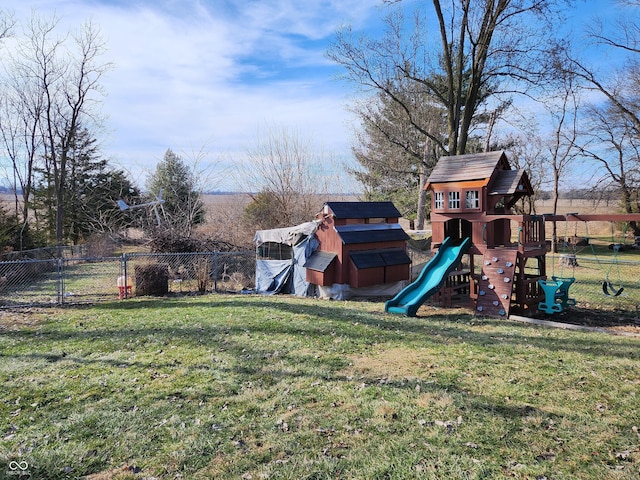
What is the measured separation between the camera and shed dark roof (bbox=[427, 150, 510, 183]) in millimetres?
10133

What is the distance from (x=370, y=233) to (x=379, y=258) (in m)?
0.84

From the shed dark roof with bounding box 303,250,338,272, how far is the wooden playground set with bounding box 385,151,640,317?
2775mm

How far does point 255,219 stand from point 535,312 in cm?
1437

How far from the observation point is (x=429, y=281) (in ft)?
33.9

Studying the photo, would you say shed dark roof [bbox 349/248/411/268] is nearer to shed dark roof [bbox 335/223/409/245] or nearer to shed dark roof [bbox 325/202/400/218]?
shed dark roof [bbox 335/223/409/245]

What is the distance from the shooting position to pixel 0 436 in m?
3.95

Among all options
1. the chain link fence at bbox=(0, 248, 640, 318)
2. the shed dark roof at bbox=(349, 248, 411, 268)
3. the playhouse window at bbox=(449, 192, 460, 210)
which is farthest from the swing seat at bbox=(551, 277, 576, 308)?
the shed dark roof at bbox=(349, 248, 411, 268)

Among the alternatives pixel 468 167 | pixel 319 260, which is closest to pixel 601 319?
pixel 468 167

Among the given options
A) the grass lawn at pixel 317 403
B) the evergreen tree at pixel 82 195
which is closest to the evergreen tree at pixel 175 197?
the evergreen tree at pixel 82 195

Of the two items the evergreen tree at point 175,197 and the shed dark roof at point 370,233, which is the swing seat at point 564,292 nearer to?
the shed dark roof at point 370,233

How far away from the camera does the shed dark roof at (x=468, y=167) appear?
33.2 ft

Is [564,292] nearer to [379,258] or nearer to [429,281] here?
[429,281]

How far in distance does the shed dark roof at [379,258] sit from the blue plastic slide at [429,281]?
1.91 meters

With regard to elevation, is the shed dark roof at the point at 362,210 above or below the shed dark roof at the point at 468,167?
below
